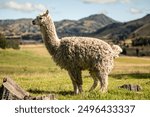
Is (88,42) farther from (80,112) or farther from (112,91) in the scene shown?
(80,112)

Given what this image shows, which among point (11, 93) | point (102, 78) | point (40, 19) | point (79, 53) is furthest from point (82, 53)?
point (11, 93)

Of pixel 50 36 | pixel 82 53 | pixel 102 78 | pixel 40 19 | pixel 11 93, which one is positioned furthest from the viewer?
pixel 50 36

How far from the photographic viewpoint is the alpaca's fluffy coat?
53.4 ft

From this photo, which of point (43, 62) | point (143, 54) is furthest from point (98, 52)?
point (143, 54)

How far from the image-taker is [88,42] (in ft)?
54.0

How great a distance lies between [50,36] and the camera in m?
17.3

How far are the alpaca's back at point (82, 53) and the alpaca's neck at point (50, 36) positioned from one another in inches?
17.8

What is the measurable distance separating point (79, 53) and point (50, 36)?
5.91 feet

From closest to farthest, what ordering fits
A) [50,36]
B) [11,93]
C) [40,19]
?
[11,93] → [40,19] → [50,36]

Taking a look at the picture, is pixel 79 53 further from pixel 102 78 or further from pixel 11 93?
pixel 11 93

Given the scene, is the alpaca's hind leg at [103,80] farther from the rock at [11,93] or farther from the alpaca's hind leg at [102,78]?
the rock at [11,93]

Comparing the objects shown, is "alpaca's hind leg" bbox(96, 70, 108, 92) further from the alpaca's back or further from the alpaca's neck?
the alpaca's neck

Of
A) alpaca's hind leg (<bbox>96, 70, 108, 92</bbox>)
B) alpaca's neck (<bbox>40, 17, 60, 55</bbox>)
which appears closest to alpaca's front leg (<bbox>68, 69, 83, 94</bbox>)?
alpaca's hind leg (<bbox>96, 70, 108, 92</bbox>)

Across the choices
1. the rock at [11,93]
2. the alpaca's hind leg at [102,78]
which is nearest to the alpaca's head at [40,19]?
the alpaca's hind leg at [102,78]
